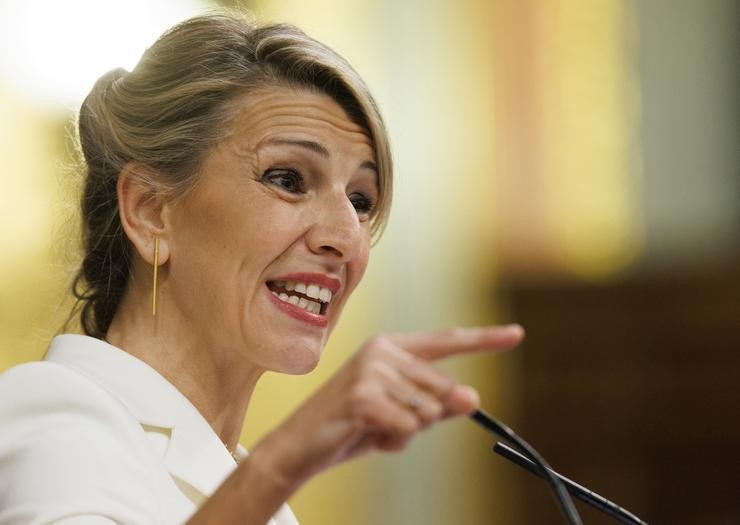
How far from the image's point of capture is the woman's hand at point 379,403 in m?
0.92

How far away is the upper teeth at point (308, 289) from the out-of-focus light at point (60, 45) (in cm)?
194

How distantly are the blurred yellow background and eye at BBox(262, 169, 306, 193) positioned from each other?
2.32m

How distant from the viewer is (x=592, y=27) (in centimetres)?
415

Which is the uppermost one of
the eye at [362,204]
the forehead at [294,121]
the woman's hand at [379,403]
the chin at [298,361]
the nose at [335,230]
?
the forehead at [294,121]

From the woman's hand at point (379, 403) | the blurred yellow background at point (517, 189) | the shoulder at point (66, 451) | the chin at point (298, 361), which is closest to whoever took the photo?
the woman's hand at point (379, 403)

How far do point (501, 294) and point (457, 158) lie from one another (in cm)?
48

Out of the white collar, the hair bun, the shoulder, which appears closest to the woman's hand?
the shoulder

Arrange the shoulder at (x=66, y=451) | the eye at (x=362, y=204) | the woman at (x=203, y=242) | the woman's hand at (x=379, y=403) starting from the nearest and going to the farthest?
the woman's hand at (x=379, y=403)
the shoulder at (x=66, y=451)
the woman at (x=203, y=242)
the eye at (x=362, y=204)

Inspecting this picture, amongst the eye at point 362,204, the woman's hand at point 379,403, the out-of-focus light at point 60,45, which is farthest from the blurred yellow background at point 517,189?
the woman's hand at point 379,403

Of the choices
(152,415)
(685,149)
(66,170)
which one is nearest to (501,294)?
(685,149)

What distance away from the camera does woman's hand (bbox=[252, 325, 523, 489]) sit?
36.3 inches

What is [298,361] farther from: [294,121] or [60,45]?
[60,45]

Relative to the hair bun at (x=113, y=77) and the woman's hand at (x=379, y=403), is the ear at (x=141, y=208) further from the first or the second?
the woman's hand at (x=379, y=403)

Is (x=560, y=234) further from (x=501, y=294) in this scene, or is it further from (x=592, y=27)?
(x=592, y=27)
